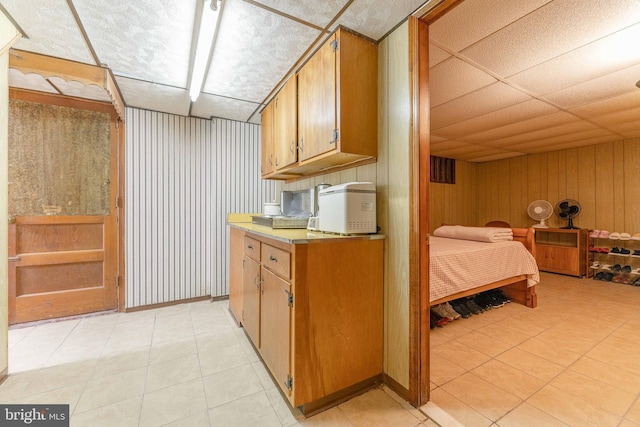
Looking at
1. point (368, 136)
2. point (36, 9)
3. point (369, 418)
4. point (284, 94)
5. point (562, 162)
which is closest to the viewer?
point (369, 418)

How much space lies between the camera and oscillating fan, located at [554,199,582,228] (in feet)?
15.7

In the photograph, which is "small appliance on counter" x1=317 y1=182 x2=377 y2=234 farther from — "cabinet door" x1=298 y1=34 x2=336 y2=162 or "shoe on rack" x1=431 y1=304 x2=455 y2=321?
"shoe on rack" x1=431 y1=304 x2=455 y2=321

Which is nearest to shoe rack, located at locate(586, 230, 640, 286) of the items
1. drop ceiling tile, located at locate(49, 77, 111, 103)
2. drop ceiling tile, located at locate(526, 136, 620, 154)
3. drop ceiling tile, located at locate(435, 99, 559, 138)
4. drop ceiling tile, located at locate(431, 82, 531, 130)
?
drop ceiling tile, located at locate(526, 136, 620, 154)

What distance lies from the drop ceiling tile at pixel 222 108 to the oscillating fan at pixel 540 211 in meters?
5.49

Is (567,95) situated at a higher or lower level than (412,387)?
higher

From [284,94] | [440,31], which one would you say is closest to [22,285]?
[284,94]

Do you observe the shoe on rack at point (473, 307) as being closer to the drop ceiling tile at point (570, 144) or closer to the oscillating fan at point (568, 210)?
the oscillating fan at point (568, 210)

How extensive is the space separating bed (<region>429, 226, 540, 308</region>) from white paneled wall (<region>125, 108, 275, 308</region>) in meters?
2.43

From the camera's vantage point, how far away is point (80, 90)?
8.58 ft

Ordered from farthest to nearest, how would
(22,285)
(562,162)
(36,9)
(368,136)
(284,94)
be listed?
(562,162), (22,285), (284,94), (368,136), (36,9)

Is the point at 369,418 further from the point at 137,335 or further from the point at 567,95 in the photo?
the point at 567,95

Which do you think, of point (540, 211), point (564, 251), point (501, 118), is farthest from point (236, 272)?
point (540, 211)

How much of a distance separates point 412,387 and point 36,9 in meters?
3.11

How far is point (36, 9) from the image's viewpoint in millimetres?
1568
